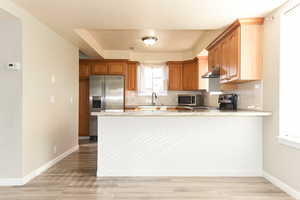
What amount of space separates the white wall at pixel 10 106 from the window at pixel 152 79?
14.9 feet

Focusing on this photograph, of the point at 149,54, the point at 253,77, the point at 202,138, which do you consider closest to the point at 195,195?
the point at 202,138

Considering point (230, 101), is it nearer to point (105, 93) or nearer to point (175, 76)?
point (175, 76)

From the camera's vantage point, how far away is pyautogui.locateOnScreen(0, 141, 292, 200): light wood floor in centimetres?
286

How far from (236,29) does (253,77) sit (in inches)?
30.7

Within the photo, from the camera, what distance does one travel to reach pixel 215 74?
4598 millimetres

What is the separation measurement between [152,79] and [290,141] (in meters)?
5.14

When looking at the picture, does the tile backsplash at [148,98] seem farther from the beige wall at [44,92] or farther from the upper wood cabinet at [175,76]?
the beige wall at [44,92]

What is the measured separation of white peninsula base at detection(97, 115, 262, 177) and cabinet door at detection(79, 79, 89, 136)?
12.0 ft

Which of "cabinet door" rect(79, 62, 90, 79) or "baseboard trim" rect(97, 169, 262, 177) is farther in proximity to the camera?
"cabinet door" rect(79, 62, 90, 79)

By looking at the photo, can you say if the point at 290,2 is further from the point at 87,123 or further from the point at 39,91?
the point at 87,123

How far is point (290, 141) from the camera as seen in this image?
2816mm

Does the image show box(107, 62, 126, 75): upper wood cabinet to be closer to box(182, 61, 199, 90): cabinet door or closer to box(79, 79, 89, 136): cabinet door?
box(79, 79, 89, 136): cabinet door

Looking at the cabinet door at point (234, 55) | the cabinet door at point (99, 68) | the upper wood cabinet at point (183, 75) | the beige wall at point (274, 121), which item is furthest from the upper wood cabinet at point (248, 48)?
the cabinet door at point (99, 68)

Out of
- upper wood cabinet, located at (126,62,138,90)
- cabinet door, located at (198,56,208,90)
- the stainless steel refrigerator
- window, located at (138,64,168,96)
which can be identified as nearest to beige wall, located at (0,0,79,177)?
the stainless steel refrigerator
